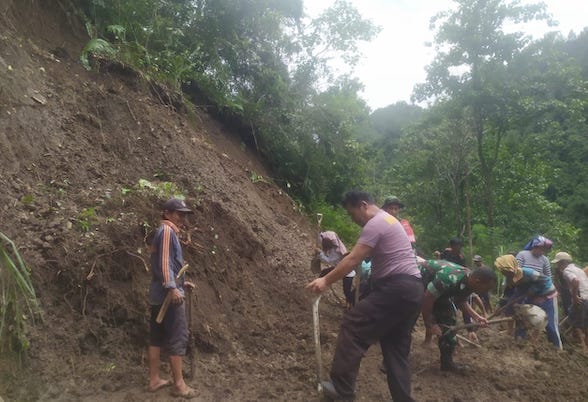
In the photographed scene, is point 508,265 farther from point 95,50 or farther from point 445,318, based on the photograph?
point 95,50

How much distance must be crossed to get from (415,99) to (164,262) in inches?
689

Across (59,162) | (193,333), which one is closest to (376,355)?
(193,333)

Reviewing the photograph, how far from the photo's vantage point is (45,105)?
640cm

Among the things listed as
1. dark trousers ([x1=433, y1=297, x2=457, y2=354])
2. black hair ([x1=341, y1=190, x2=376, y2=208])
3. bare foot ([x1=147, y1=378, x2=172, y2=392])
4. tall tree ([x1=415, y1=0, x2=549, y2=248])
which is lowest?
bare foot ([x1=147, y1=378, x2=172, y2=392])

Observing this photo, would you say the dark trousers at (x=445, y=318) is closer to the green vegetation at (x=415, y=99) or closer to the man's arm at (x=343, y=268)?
the man's arm at (x=343, y=268)

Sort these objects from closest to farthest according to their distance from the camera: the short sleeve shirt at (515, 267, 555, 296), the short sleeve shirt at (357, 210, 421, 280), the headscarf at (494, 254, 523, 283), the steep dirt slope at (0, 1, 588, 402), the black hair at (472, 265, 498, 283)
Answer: the short sleeve shirt at (357, 210, 421, 280) < the steep dirt slope at (0, 1, 588, 402) < the black hair at (472, 265, 498, 283) < the headscarf at (494, 254, 523, 283) < the short sleeve shirt at (515, 267, 555, 296)

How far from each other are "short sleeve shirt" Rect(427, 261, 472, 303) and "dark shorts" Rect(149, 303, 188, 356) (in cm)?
259

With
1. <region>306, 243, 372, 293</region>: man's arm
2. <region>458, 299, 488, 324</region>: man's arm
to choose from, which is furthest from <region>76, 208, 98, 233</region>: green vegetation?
<region>458, 299, 488, 324</region>: man's arm

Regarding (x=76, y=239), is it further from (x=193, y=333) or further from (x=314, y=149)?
(x=314, y=149)

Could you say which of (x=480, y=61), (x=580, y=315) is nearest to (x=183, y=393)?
(x=580, y=315)

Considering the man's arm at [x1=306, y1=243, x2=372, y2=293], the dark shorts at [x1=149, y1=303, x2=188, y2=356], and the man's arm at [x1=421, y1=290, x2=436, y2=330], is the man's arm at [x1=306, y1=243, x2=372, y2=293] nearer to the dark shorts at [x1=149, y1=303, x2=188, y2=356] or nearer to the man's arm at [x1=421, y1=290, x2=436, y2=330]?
the dark shorts at [x1=149, y1=303, x2=188, y2=356]

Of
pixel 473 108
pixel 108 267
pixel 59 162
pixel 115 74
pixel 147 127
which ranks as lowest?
pixel 108 267

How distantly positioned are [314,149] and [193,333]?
24.8 ft

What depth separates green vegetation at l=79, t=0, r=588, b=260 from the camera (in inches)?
401
